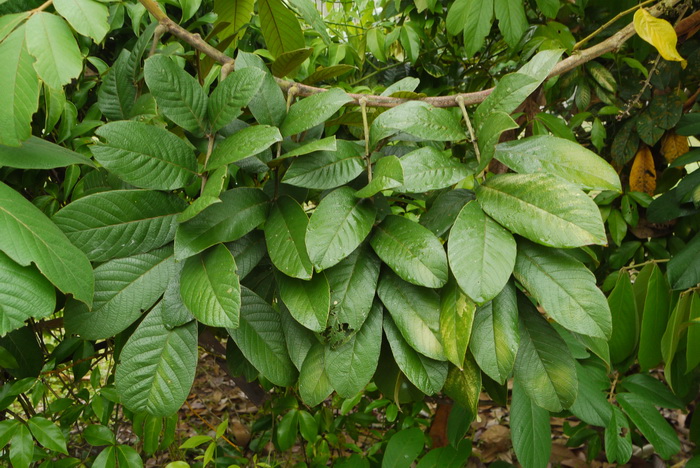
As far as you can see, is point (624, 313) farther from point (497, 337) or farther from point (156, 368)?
point (156, 368)

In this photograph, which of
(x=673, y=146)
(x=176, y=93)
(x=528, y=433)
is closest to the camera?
(x=176, y=93)

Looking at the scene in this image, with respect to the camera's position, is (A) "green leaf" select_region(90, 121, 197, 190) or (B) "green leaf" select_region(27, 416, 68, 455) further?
(B) "green leaf" select_region(27, 416, 68, 455)

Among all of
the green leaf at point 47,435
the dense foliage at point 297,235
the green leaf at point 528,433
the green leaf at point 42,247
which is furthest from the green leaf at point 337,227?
the green leaf at point 47,435

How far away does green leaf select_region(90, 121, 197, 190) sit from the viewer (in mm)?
511

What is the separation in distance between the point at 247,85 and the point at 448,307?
34cm

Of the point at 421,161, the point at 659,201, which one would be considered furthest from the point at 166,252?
the point at 659,201

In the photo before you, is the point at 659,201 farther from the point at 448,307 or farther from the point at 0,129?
the point at 0,129

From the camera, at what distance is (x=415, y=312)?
1.76 ft

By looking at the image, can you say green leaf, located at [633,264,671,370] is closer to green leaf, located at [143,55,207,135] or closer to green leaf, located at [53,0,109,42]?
green leaf, located at [143,55,207,135]

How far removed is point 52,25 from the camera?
51 centimetres

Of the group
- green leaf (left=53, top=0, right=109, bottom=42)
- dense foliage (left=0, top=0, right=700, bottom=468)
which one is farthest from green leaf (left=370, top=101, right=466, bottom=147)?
green leaf (left=53, top=0, right=109, bottom=42)

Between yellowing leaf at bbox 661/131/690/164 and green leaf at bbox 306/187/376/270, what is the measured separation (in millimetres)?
1062

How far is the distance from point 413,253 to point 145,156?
12.5 inches

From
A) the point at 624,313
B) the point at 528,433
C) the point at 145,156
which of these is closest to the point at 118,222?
the point at 145,156
